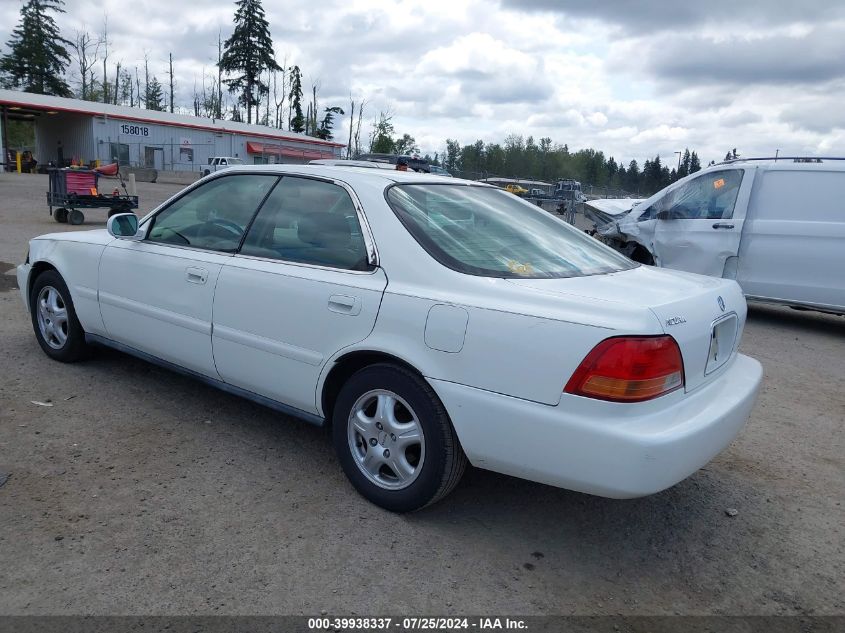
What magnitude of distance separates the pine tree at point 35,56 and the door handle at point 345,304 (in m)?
70.6

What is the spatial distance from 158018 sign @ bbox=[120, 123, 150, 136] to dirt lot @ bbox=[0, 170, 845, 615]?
42.2m

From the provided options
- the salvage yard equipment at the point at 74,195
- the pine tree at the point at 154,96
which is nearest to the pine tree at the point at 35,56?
the pine tree at the point at 154,96

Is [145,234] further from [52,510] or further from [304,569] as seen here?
[304,569]

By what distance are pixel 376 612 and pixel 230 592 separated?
0.54 metres

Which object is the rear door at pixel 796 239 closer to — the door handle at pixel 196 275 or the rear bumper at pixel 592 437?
the rear bumper at pixel 592 437

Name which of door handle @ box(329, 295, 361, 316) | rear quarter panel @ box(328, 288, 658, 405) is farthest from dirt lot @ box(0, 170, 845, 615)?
door handle @ box(329, 295, 361, 316)

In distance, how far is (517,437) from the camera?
264cm

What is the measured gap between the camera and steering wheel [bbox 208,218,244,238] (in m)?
3.79

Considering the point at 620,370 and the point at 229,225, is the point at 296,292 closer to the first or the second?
the point at 229,225

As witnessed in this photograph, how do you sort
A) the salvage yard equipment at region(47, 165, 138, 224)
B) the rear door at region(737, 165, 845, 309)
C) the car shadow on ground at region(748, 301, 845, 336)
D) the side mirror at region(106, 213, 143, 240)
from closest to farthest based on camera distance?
the side mirror at region(106, 213, 143, 240) → the rear door at region(737, 165, 845, 309) → the car shadow on ground at region(748, 301, 845, 336) → the salvage yard equipment at region(47, 165, 138, 224)

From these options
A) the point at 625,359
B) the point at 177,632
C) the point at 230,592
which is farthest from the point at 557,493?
the point at 177,632

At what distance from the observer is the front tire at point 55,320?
474 centimetres

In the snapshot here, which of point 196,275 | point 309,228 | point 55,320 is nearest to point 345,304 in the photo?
point 309,228

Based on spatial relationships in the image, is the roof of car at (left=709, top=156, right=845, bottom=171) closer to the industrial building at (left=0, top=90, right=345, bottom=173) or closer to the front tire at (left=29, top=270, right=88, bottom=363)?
the front tire at (left=29, top=270, right=88, bottom=363)
